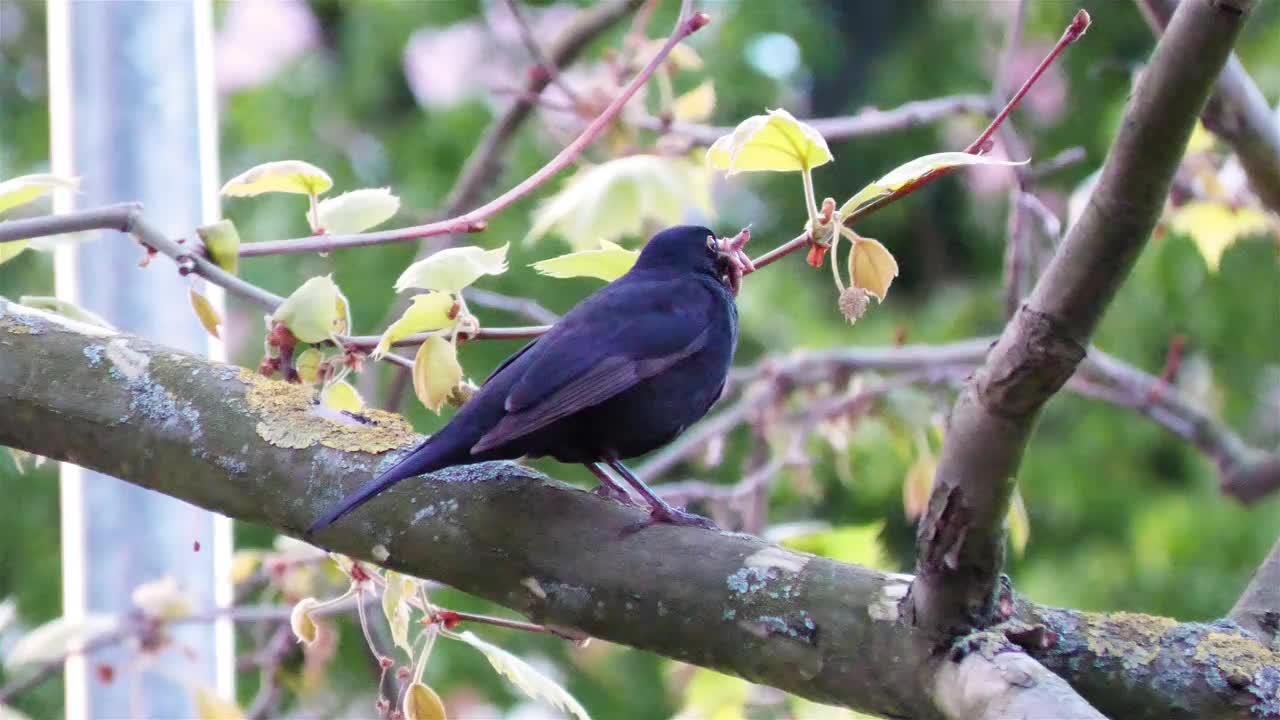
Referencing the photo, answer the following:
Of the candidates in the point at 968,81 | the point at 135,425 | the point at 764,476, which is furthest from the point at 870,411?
the point at 968,81

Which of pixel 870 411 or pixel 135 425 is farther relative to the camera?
pixel 870 411

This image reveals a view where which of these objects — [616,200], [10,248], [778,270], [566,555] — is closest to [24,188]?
[10,248]

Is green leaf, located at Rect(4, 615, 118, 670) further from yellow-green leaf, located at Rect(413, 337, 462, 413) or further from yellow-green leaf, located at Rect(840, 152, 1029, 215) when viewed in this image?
yellow-green leaf, located at Rect(840, 152, 1029, 215)

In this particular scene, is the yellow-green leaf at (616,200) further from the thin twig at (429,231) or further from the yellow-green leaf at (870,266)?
the yellow-green leaf at (870,266)

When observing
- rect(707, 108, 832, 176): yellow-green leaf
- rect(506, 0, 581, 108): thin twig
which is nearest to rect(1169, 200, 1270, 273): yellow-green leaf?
rect(506, 0, 581, 108): thin twig

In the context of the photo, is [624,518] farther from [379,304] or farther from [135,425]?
[379,304]

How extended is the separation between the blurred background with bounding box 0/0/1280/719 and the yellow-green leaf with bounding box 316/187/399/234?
2.89 metres

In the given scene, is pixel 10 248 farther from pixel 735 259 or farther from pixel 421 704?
pixel 735 259

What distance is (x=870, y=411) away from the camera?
10.9 feet

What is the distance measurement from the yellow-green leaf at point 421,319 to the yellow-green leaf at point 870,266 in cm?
52

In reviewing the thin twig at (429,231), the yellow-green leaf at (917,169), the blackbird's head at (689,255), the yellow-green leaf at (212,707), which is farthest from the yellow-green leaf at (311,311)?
the blackbird's head at (689,255)

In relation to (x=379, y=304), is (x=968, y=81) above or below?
above

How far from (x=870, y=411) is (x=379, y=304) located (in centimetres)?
254

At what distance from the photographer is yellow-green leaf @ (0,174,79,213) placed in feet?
5.66
